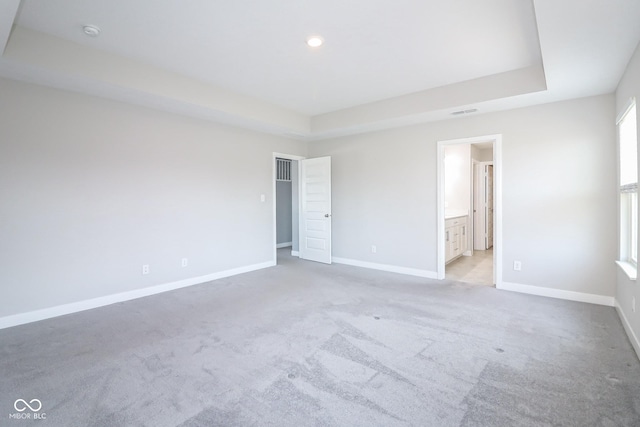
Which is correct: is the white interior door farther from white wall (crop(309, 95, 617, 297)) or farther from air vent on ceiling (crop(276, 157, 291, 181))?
air vent on ceiling (crop(276, 157, 291, 181))

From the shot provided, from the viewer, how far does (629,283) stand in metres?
2.76

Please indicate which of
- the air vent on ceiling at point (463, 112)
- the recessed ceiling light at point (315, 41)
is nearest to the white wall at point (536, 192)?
the air vent on ceiling at point (463, 112)

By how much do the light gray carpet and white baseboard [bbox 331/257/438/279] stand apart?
107cm

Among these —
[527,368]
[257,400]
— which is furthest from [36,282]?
[527,368]

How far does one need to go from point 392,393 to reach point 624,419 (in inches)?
49.6

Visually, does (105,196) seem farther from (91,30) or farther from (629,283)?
(629,283)

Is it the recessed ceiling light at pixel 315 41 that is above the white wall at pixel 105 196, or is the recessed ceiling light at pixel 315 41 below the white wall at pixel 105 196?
above

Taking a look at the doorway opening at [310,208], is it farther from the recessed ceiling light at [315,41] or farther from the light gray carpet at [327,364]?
the recessed ceiling light at [315,41]

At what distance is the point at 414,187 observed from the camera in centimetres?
496

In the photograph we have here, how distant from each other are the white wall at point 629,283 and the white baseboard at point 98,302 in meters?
4.71

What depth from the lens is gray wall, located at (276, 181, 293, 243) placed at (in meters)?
7.93

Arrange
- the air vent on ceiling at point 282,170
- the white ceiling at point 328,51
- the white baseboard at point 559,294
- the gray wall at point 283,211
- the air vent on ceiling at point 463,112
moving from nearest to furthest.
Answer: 1. the white ceiling at point 328,51
2. the white baseboard at point 559,294
3. the air vent on ceiling at point 463,112
4. the air vent on ceiling at point 282,170
5. the gray wall at point 283,211

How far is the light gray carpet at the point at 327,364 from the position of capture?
5.90 ft

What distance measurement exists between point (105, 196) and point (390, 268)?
4208 millimetres
